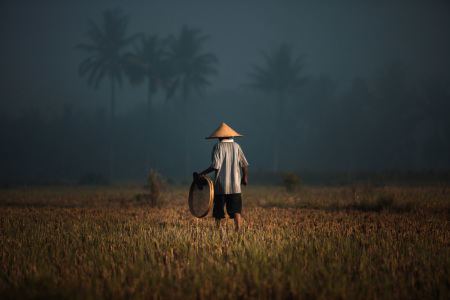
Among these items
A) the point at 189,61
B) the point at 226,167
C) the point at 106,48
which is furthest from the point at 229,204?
the point at 189,61

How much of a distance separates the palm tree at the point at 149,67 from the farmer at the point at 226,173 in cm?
3459

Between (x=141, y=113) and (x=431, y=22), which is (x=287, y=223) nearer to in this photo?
(x=141, y=113)

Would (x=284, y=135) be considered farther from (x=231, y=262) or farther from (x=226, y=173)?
(x=231, y=262)

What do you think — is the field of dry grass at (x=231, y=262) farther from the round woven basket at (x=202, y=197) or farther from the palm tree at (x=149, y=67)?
the palm tree at (x=149, y=67)

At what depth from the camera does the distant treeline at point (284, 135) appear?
41000 millimetres

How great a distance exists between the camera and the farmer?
20.3 ft

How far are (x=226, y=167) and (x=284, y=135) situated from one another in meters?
52.8

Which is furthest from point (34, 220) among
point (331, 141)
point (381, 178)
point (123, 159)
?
point (331, 141)

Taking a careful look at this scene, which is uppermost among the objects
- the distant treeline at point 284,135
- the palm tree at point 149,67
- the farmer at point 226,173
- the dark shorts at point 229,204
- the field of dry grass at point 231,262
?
the palm tree at point 149,67

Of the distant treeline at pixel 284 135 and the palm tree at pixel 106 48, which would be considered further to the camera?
the distant treeline at pixel 284 135

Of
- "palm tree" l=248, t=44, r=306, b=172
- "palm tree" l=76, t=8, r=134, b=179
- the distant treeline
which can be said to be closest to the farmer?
the distant treeline

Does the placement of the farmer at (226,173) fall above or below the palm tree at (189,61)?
below

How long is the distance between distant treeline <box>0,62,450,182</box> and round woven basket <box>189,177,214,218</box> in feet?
94.4

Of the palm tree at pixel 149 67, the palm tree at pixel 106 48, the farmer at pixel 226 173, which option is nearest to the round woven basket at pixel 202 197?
the farmer at pixel 226 173
